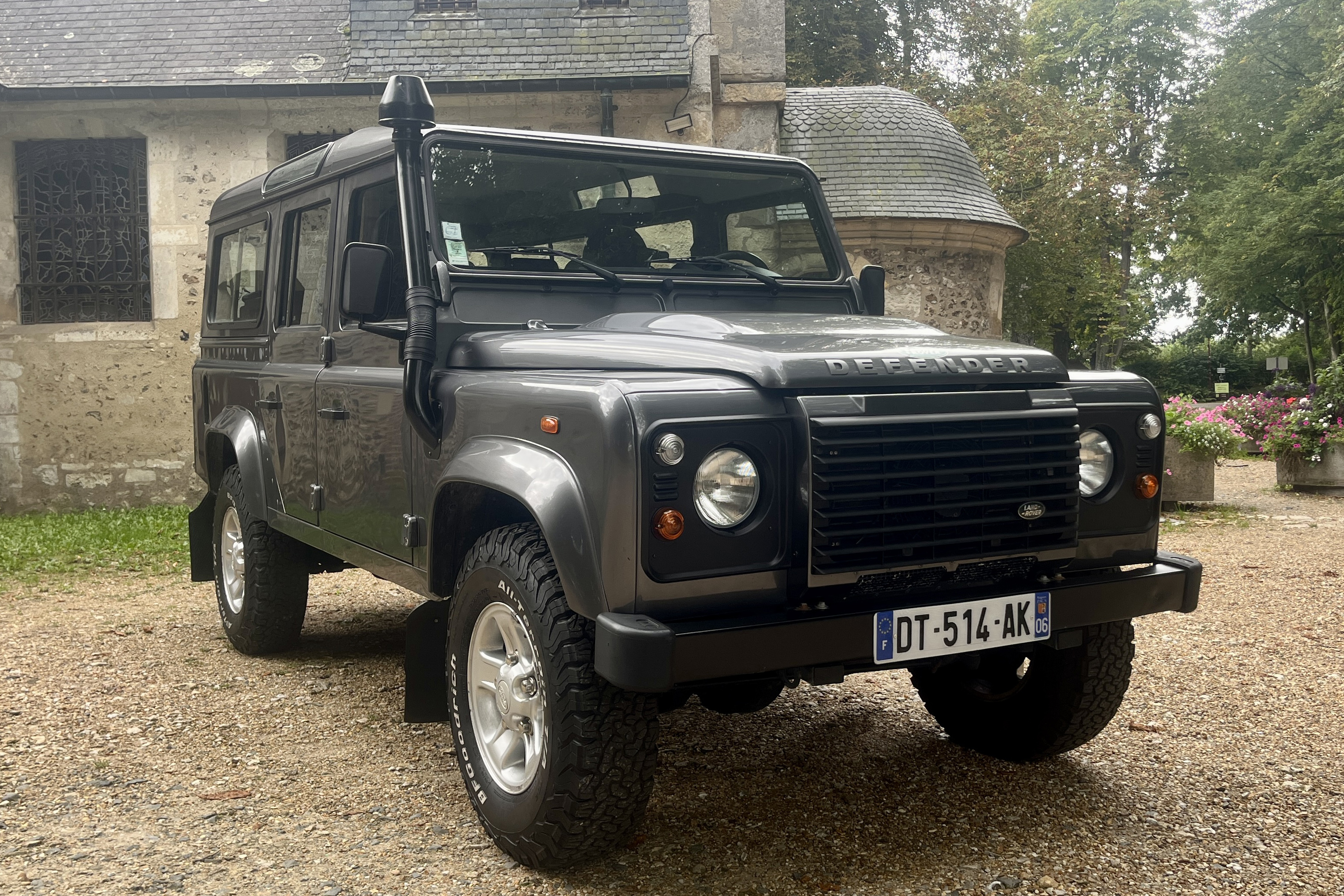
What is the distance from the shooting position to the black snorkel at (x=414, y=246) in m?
3.61

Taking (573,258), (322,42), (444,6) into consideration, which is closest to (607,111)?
(444,6)

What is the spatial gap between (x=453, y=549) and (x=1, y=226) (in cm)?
1144

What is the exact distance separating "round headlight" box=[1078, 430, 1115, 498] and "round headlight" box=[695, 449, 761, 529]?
114 cm

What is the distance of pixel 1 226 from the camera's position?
12.6 meters

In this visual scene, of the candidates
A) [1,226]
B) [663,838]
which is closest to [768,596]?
[663,838]

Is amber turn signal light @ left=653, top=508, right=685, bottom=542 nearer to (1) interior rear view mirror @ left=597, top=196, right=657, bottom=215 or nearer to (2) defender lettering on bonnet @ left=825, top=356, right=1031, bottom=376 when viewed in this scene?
(2) defender lettering on bonnet @ left=825, top=356, right=1031, bottom=376

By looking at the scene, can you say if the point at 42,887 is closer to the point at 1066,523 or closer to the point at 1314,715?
the point at 1066,523

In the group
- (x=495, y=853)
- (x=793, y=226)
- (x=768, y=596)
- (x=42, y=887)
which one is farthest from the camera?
(x=793, y=226)

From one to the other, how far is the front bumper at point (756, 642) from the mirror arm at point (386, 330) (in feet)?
4.59

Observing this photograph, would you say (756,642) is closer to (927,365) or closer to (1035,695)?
(927,365)

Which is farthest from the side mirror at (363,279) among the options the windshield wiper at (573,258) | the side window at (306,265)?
the side window at (306,265)

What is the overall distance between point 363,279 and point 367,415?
608 mm

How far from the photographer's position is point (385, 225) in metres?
4.10

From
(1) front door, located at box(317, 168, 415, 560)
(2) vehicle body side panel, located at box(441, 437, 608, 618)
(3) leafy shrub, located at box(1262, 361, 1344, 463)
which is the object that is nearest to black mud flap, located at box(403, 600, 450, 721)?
(1) front door, located at box(317, 168, 415, 560)
